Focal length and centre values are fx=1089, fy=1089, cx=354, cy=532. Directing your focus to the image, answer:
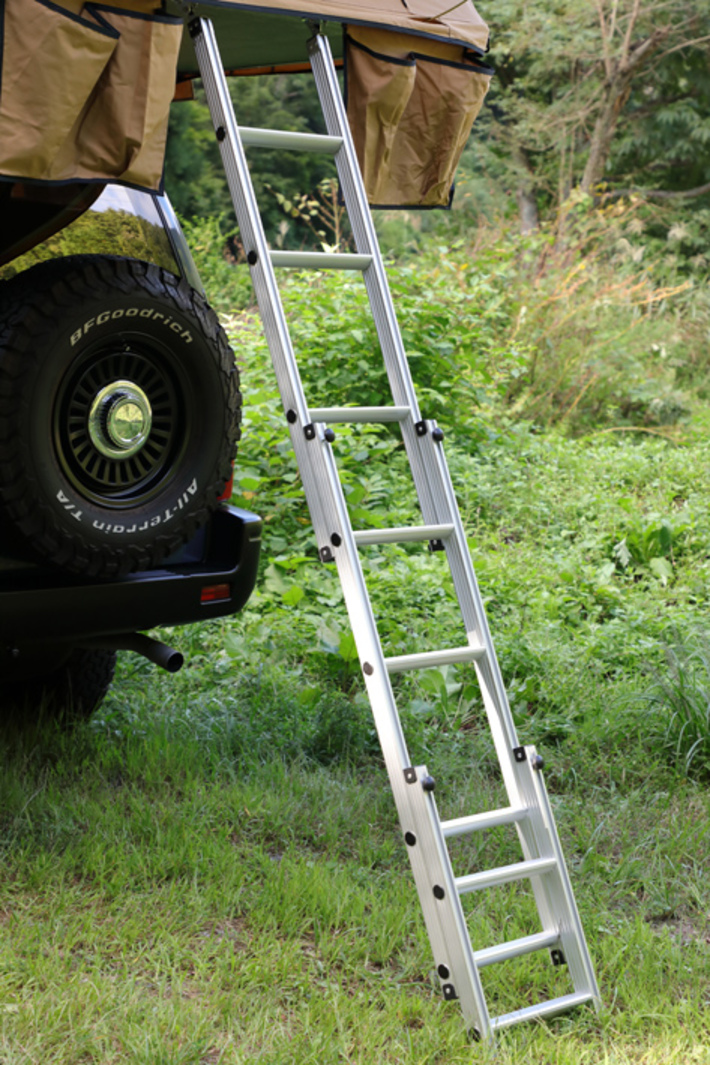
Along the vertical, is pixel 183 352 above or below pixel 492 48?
below

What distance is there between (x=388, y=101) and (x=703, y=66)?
696 inches

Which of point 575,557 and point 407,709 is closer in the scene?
point 407,709

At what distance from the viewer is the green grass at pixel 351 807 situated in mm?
2518

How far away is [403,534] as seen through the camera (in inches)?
118

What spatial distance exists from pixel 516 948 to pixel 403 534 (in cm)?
110

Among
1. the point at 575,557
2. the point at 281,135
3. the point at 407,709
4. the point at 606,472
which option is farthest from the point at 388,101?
the point at 606,472

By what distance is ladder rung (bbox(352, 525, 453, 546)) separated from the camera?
9.59 feet

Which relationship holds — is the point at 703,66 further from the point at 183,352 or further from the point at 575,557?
the point at 183,352

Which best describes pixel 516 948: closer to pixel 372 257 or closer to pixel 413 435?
pixel 413 435

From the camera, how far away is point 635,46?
57.3 feet

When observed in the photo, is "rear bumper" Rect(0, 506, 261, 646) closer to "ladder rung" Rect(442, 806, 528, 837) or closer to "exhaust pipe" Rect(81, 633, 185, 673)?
"exhaust pipe" Rect(81, 633, 185, 673)

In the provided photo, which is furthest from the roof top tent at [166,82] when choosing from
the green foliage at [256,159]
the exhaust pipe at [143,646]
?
the green foliage at [256,159]

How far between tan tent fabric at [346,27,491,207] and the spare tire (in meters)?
0.91

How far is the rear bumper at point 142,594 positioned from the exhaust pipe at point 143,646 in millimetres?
99
